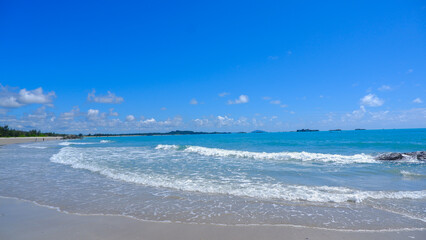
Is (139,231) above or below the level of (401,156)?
below

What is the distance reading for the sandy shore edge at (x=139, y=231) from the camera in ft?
15.4

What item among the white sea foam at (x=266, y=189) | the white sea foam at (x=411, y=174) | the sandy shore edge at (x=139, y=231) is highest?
the sandy shore edge at (x=139, y=231)

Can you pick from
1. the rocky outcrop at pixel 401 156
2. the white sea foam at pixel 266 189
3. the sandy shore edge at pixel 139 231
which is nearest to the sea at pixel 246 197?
the white sea foam at pixel 266 189

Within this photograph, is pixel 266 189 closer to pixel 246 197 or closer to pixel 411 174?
pixel 246 197

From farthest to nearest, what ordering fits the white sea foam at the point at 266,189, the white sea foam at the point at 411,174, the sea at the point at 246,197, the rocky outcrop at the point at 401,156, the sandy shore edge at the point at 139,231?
the rocky outcrop at the point at 401,156 → the white sea foam at the point at 411,174 → the white sea foam at the point at 266,189 → the sea at the point at 246,197 → the sandy shore edge at the point at 139,231

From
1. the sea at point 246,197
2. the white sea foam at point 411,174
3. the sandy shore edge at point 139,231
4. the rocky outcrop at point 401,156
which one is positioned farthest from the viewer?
the rocky outcrop at point 401,156

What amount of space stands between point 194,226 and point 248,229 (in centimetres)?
127

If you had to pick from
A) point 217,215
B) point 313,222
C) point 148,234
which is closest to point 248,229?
point 217,215

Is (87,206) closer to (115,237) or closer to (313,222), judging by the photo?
(115,237)

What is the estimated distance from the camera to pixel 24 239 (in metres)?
4.62

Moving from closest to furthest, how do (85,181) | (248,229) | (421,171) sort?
(248,229) < (85,181) < (421,171)

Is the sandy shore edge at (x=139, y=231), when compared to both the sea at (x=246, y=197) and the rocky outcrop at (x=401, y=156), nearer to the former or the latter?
the sea at (x=246, y=197)

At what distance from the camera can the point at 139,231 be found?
496 centimetres

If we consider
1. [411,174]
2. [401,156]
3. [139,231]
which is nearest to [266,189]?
[139,231]
